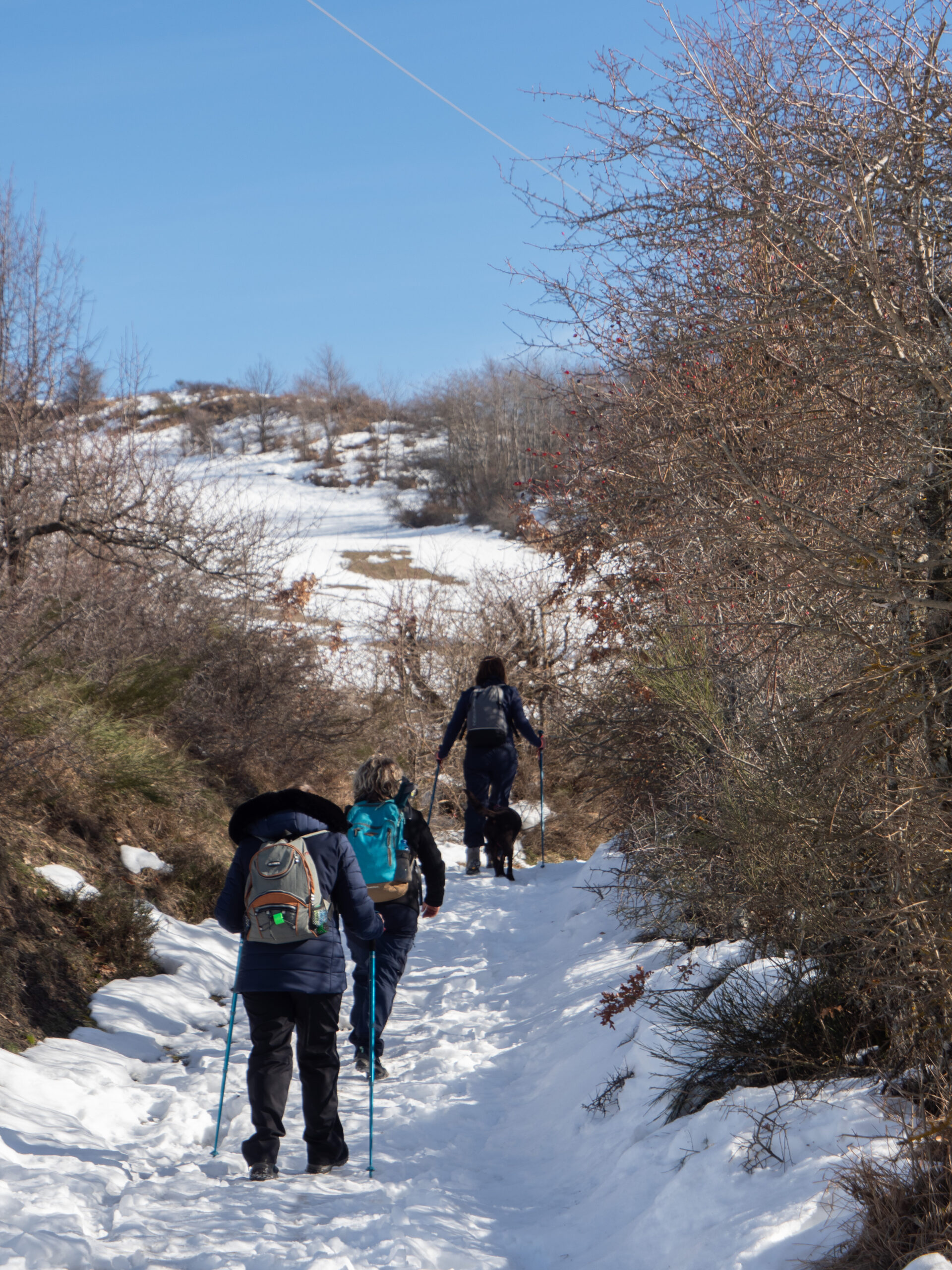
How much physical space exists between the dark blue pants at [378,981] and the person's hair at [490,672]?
411 cm

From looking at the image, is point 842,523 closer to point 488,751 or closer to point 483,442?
point 488,751

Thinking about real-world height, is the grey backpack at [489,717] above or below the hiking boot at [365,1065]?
above

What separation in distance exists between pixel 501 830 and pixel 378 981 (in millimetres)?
4196

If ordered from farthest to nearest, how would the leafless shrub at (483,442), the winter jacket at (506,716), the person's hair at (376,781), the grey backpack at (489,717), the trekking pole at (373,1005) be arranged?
the leafless shrub at (483,442) < the grey backpack at (489,717) < the winter jacket at (506,716) < the person's hair at (376,781) < the trekking pole at (373,1005)

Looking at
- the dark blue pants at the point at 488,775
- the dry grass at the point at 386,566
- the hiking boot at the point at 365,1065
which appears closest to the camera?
the hiking boot at the point at 365,1065

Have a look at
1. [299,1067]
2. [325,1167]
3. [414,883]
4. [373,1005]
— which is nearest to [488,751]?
[414,883]

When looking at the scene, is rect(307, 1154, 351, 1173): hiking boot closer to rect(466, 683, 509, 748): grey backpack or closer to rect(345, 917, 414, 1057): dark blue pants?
rect(345, 917, 414, 1057): dark blue pants

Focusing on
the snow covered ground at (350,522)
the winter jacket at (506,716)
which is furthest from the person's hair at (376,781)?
the snow covered ground at (350,522)

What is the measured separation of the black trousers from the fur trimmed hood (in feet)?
2.33

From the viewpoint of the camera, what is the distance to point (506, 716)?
9469mm

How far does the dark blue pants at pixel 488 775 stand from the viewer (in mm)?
9531

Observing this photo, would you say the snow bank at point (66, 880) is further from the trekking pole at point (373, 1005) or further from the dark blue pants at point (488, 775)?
Answer: the dark blue pants at point (488, 775)

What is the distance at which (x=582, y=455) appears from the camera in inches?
440

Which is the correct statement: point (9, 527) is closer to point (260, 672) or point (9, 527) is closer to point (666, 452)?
point (260, 672)
